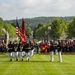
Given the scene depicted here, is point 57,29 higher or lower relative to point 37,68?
higher

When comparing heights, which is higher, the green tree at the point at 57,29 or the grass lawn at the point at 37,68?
the green tree at the point at 57,29

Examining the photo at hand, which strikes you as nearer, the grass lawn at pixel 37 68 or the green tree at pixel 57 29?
the grass lawn at pixel 37 68

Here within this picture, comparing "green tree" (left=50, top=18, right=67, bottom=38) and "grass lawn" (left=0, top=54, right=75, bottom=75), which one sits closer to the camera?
"grass lawn" (left=0, top=54, right=75, bottom=75)

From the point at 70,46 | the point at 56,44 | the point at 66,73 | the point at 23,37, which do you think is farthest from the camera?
the point at 70,46

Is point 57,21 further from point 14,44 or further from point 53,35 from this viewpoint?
point 14,44

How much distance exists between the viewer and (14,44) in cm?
3462

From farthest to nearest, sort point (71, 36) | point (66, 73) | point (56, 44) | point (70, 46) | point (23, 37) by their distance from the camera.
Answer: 1. point (71, 36)
2. point (70, 46)
3. point (23, 37)
4. point (56, 44)
5. point (66, 73)

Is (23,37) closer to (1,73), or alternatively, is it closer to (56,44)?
(56,44)

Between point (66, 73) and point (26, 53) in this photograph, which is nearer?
point (66, 73)

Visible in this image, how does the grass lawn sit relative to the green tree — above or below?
below

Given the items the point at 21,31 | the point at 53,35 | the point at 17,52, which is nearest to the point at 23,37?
the point at 21,31

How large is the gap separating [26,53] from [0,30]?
363 ft

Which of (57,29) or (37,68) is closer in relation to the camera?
(37,68)

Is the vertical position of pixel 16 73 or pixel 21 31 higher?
pixel 21 31
